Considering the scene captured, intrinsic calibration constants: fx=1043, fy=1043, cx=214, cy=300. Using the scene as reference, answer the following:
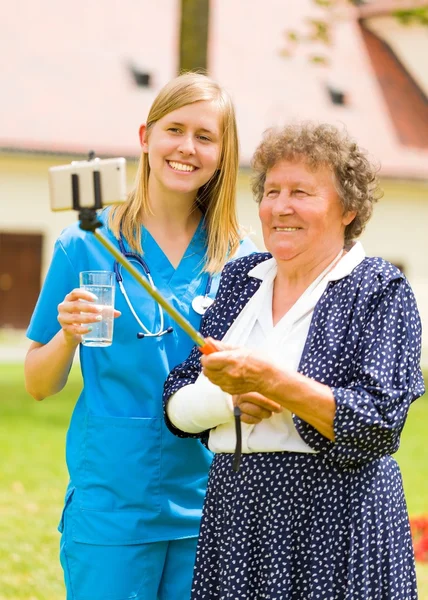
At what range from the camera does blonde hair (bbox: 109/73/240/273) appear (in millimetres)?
3463

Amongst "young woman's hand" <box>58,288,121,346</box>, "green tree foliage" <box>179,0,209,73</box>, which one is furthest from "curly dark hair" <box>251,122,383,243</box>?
"green tree foliage" <box>179,0,209,73</box>

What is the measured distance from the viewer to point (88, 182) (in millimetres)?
2619

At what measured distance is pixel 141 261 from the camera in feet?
11.4

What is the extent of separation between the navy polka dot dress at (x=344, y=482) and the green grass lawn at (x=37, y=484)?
9.09ft

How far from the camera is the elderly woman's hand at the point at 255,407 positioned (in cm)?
289

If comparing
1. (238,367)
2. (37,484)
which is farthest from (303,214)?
(37,484)

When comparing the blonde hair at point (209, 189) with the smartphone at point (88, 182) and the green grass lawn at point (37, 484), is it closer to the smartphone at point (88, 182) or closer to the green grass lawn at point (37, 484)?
the smartphone at point (88, 182)

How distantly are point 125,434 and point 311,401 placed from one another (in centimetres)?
83

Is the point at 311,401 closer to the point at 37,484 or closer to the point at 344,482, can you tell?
the point at 344,482

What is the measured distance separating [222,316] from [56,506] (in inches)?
182

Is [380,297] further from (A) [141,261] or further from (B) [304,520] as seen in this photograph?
(A) [141,261]

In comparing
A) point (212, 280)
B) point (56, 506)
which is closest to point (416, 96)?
point (56, 506)

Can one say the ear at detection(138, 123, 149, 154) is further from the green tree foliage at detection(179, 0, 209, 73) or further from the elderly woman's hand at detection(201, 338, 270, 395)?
the green tree foliage at detection(179, 0, 209, 73)


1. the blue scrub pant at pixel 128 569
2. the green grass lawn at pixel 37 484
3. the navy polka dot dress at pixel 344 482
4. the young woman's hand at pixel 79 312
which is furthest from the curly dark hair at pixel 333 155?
the green grass lawn at pixel 37 484
